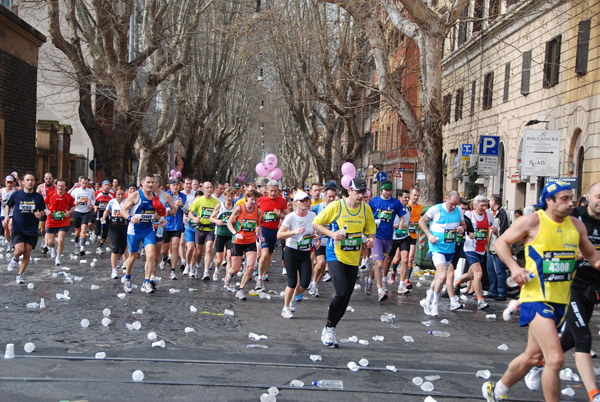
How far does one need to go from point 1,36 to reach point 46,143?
743cm

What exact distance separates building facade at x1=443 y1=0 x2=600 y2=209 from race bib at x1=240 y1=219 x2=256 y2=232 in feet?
21.6

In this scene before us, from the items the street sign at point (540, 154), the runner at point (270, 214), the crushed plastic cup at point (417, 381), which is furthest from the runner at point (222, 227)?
the crushed plastic cup at point (417, 381)

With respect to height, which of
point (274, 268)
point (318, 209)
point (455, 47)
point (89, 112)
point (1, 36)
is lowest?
point (274, 268)

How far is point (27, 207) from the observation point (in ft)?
38.5

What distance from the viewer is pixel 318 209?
13.6 metres

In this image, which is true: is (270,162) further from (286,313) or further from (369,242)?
(369,242)

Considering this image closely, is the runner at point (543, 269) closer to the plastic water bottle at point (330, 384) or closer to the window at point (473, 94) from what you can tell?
the plastic water bottle at point (330, 384)

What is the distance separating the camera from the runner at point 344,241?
299 inches

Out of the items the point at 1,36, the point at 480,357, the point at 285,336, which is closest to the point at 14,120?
the point at 1,36

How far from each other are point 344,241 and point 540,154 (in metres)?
8.56

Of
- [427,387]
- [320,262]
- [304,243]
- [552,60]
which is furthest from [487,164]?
[427,387]

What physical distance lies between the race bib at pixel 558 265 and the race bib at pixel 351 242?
9.37 ft

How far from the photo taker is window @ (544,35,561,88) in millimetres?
20891

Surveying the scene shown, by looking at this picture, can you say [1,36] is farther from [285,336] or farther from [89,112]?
[285,336]
